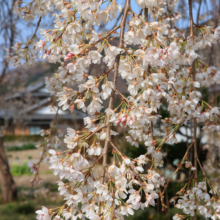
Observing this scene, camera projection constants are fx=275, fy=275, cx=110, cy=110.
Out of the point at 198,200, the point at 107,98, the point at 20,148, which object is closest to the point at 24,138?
the point at 20,148

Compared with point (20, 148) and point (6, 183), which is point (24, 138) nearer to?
point (20, 148)

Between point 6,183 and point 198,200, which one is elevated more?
point 198,200

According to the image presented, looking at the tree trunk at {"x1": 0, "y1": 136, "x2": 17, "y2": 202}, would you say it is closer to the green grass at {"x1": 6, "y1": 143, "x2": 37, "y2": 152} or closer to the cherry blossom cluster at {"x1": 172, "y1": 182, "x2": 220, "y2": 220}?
the cherry blossom cluster at {"x1": 172, "y1": 182, "x2": 220, "y2": 220}

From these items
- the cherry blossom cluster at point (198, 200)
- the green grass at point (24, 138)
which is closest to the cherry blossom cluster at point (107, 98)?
the cherry blossom cluster at point (198, 200)

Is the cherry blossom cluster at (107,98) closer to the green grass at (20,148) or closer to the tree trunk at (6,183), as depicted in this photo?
the tree trunk at (6,183)

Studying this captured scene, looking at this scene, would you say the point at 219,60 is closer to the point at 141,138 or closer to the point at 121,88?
the point at 121,88

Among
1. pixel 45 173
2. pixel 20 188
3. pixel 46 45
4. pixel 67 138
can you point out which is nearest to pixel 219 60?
pixel 46 45

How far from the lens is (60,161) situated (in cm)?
68

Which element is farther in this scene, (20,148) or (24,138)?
(24,138)

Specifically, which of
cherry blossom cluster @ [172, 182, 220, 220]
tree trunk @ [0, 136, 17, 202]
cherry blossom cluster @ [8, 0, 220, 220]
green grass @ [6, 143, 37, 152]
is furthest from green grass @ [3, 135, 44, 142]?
cherry blossom cluster @ [8, 0, 220, 220]

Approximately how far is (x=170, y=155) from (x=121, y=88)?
78.6 inches

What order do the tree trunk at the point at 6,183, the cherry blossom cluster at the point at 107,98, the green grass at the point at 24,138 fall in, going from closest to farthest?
the cherry blossom cluster at the point at 107,98, the tree trunk at the point at 6,183, the green grass at the point at 24,138

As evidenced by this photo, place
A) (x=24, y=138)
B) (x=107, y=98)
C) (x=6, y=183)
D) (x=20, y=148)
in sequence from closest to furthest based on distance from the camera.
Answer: (x=107, y=98), (x=6, y=183), (x=20, y=148), (x=24, y=138)

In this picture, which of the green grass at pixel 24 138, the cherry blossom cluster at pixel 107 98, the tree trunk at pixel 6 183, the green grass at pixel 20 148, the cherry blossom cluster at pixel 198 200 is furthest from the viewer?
the green grass at pixel 24 138
